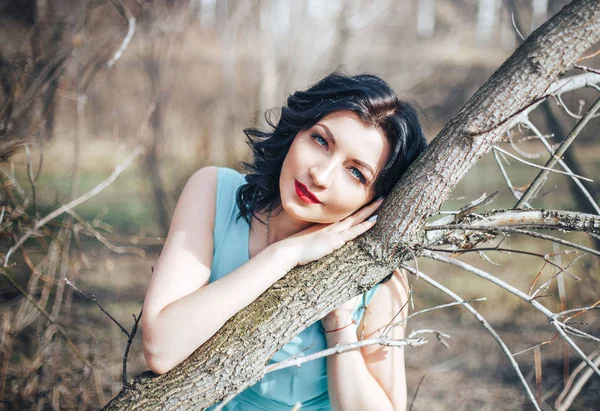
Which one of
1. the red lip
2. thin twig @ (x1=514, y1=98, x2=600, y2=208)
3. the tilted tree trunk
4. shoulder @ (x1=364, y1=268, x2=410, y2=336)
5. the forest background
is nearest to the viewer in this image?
the tilted tree trunk

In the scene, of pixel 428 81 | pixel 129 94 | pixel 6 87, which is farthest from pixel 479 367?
pixel 428 81

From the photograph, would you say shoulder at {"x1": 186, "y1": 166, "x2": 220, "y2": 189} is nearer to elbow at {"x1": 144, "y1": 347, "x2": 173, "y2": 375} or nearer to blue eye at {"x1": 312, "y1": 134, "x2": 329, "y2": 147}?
blue eye at {"x1": 312, "y1": 134, "x2": 329, "y2": 147}

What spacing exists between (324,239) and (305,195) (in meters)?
0.12

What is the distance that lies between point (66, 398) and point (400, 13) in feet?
30.6

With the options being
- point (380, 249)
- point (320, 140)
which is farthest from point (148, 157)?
point (380, 249)

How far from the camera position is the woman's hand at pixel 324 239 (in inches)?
51.3

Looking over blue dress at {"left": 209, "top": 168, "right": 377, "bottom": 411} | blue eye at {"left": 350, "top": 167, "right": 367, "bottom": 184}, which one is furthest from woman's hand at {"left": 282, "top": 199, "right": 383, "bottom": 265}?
blue dress at {"left": 209, "top": 168, "right": 377, "bottom": 411}

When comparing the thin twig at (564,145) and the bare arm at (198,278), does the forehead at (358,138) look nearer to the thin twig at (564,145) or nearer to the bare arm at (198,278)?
the bare arm at (198,278)

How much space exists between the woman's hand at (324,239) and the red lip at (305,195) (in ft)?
0.31

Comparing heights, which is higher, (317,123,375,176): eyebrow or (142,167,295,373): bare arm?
(317,123,375,176): eyebrow

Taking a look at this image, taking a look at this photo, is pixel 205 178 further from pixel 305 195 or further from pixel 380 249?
pixel 380 249

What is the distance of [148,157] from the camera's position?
4.87 metres

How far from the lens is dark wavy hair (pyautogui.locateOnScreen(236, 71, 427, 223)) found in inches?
53.2

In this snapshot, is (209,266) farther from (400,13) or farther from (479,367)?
(400,13)
